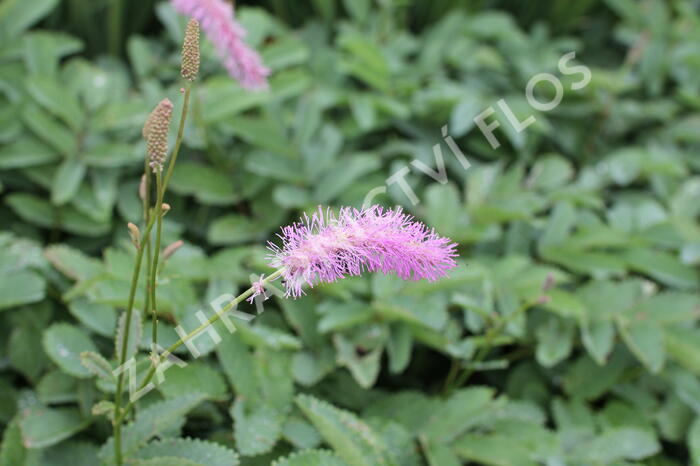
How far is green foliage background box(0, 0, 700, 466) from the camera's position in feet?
3.96

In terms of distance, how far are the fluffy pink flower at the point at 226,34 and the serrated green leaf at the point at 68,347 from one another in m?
0.54

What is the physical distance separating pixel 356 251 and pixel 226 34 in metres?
0.52

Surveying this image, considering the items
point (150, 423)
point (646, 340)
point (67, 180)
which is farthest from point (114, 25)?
point (646, 340)

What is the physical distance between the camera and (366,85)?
201 cm

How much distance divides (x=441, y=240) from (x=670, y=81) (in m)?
1.98

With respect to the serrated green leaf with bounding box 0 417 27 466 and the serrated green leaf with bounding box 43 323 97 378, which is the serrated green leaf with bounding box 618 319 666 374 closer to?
the serrated green leaf with bounding box 43 323 97 378

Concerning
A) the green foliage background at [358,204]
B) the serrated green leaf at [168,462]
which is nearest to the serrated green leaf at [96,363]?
the green foliage background at [358,204]

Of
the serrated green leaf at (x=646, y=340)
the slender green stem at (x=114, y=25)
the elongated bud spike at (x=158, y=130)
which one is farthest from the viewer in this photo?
the slender green stem at (x=114, y=25)

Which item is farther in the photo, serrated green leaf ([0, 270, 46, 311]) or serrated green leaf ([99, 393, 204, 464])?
serrated green leaf ([0, 270, 46, 311])

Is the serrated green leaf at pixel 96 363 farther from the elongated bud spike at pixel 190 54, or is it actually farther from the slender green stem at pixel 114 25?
the slender green stem at pixel 114 25

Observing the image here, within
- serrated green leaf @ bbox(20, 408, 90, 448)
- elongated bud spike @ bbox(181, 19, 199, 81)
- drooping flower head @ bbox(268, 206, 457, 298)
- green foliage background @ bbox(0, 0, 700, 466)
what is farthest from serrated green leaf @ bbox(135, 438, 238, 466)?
elongated bud spike @ bbox(181, 19, 199, 81)

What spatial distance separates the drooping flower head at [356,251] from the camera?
0.72 metres

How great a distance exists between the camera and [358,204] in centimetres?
160

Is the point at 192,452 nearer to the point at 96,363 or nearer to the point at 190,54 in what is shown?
the point at 96,363
